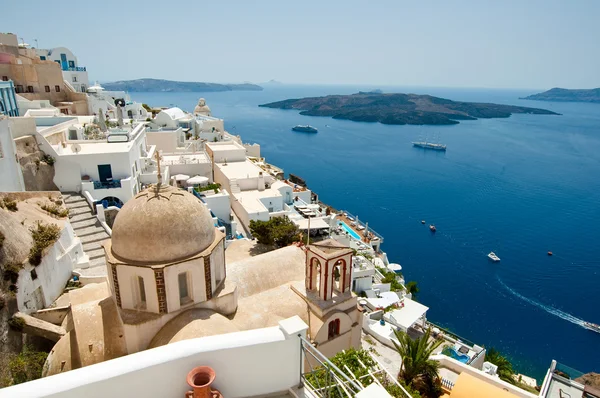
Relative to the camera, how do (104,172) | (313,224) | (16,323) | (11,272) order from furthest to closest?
(313,224)
(104,172)
(11,272)
(16,323)

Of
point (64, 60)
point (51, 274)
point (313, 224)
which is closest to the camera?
point (51, 274)

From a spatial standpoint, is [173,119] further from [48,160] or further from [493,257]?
[493,257]

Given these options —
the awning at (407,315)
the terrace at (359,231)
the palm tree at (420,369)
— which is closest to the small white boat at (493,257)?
the terrace at (359,231)

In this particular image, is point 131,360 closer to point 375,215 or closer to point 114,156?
point 114,156

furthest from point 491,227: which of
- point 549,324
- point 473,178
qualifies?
point 473,178

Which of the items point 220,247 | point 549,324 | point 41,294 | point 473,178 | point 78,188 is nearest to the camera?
point 220,247

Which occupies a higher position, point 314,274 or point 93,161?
point 93,161

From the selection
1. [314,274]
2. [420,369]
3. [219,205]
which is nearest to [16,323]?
[314,274]
